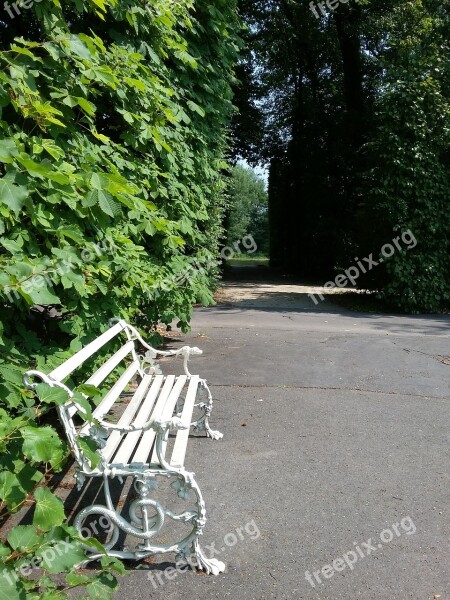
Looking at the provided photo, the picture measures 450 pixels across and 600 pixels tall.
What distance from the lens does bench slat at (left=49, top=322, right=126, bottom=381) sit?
2.74 m

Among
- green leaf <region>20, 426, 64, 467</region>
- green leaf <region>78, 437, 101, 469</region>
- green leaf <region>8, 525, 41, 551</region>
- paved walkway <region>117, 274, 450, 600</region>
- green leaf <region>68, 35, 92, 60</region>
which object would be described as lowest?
paved walkway <region>117, 274, 450, 600</region>

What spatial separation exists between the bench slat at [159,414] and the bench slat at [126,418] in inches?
5.7

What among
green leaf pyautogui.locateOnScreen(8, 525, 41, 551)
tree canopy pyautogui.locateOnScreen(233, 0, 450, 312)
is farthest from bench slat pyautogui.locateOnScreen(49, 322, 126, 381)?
tree canopy pyautogui.locateOnScreen(233, 0, 450, 312)

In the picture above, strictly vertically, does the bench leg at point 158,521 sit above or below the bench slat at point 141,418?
below

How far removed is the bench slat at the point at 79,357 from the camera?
108 inches

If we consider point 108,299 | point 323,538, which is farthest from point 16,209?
point 323,538

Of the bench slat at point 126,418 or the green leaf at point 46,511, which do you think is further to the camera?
the bench slat at point 126,418

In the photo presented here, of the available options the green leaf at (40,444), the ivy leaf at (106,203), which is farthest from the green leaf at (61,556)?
the ivy leaf at (106,203)

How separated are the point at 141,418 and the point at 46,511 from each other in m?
1.48

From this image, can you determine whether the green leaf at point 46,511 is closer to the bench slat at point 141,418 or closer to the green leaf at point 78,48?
the bench slat at point 141,418

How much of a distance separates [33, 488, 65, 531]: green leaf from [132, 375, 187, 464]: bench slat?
0.81 meters

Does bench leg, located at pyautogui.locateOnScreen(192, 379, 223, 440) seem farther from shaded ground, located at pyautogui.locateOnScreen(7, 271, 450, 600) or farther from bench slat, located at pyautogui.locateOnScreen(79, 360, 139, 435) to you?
bench slat, located at pyautogui.locateOnScreen(79, 360, 139, 435)

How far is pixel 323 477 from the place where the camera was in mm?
3979

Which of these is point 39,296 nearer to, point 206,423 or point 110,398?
point 110,398
